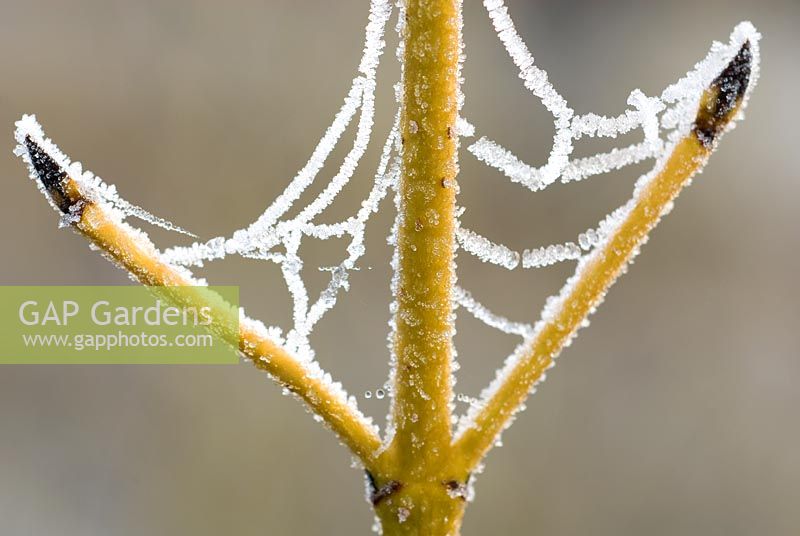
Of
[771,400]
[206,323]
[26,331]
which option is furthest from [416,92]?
[771,400]

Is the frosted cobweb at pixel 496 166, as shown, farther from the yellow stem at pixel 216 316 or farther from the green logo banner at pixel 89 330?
the green logo banner at pixel 89 330

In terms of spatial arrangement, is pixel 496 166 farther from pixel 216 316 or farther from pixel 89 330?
pixel 89 330

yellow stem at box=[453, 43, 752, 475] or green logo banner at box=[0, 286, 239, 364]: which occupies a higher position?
green logo banner at box=[0, 286, 239, 364]

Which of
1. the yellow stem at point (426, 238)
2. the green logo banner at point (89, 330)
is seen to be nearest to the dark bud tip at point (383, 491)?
the yellow stem at point (426, 238)

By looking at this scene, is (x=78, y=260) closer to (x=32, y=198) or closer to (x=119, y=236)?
(x=32, y=198)

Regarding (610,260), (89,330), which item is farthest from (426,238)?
(89,330)

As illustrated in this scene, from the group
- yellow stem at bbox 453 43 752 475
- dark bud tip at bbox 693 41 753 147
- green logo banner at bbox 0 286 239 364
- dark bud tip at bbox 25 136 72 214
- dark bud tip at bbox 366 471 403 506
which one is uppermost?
green logo banner at bbox 0 286 239 364

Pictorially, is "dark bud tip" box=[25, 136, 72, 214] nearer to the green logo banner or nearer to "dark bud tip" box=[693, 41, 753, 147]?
"dark bud tip" box=[693, 41, 753, 147]

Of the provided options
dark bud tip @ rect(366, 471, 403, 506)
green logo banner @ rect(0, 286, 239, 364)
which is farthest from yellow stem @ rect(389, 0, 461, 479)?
green logo banner @ rect(0, 286, 239, 364)
